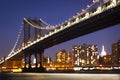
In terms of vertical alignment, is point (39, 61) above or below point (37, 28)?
below

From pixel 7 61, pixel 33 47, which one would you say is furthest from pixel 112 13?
pixel 7 61

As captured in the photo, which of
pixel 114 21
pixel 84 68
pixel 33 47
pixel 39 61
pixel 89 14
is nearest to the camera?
pixel 114 21

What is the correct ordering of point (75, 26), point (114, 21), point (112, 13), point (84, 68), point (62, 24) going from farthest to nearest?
point (84, 68)
point (62, 24)
point (75, 26)
point (114, 21)
point (112, 13)

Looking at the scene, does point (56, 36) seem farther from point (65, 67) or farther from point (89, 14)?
point (65, 67)

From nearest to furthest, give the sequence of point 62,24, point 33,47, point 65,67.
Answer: point 62,24, point 33,47, point 65,67

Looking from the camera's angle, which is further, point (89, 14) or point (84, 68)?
point (84, 68)

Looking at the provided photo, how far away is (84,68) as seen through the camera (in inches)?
5379

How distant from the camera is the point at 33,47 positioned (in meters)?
85.1

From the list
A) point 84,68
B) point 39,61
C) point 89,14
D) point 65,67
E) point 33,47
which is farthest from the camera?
point 84,68

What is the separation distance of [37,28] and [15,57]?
27.3ft

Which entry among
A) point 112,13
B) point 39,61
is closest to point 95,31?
point 112,13

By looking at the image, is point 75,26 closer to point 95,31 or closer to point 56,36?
point 95,31

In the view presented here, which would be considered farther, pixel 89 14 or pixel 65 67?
pixel 65 67

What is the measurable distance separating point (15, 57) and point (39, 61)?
6.16m
